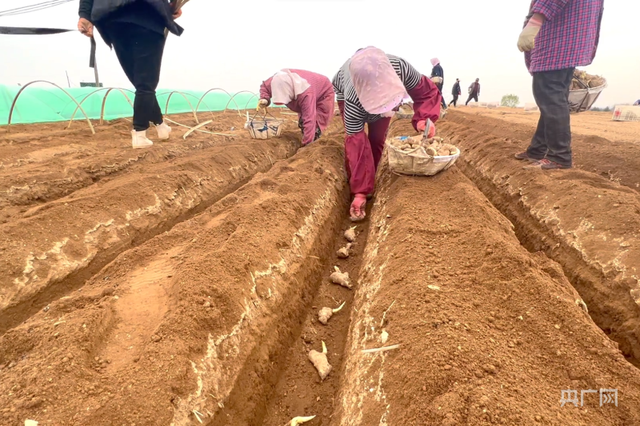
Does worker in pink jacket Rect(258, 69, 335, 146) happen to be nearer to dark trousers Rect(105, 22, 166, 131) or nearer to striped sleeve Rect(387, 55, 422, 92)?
dark trousers Rect(105, 22, 166, 131)

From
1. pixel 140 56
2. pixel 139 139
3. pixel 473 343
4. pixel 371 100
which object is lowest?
pixel 473 343

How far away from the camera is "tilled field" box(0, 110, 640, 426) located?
3.92ft

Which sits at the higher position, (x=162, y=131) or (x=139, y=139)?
(x=162, y=131)

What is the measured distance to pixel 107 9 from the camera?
338 cm

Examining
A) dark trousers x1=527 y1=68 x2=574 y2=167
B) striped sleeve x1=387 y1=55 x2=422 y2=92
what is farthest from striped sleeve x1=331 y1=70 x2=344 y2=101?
dark trousers x1=527 y1=68 x2=574 y2=167

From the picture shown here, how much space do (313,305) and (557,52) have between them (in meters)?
3.45

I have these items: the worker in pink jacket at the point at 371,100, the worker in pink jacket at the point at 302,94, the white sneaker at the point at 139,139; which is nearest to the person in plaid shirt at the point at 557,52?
the worker in pink jacket at the point at 371,100

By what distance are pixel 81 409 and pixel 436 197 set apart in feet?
8.60

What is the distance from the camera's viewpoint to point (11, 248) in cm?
219

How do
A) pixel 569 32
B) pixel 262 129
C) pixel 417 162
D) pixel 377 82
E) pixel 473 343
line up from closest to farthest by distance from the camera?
pixel 473 343, pixel 377 82, pixel 417 162, pixel 569 32, pixel 262 129

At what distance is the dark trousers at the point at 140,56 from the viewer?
3.70 m

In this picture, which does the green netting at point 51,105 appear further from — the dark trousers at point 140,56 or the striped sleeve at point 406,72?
the striped sleeve at point 406,72

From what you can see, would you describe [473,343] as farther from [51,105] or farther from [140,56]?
[51,105]

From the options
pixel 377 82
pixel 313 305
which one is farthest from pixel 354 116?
pixel 313 305
